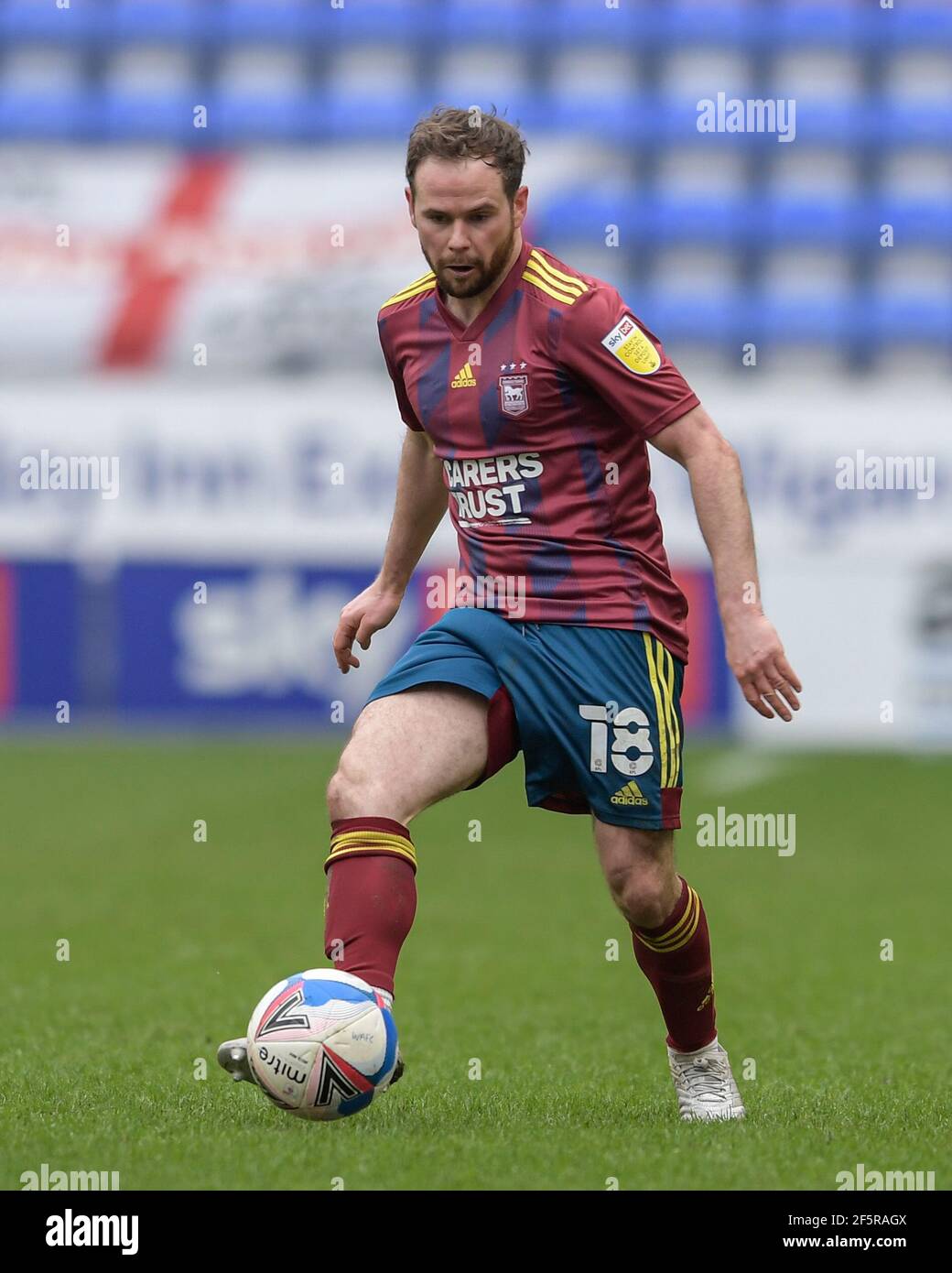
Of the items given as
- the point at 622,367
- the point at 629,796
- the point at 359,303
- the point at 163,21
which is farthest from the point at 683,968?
the point at 163,21

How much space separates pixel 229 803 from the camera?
38.7 feet

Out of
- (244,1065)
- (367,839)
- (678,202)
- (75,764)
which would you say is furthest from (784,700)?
(678,202)

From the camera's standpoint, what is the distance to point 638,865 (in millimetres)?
4184

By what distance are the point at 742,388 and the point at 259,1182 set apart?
1499cm

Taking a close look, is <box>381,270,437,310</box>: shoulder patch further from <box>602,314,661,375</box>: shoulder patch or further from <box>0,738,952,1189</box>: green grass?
<box>0,738,952,1189</box>: green grass

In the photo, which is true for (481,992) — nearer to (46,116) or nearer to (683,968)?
(683,968)

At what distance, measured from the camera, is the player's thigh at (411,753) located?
3926mm

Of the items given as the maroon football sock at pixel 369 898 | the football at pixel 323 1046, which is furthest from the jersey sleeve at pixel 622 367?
the football at pixel 323 1046

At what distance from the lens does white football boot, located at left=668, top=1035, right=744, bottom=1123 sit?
14.2ft

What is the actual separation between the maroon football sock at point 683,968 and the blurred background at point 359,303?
10.8 m

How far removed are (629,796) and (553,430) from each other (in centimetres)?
74

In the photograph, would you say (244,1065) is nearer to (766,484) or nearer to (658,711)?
(658,711)

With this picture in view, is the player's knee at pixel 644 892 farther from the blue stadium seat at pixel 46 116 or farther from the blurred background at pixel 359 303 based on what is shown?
the blue stadium seat at pixel 46 116

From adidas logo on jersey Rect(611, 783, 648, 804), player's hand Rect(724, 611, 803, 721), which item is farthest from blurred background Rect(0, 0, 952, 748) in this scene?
player's hand Rect(724, 611, 803, 721)
